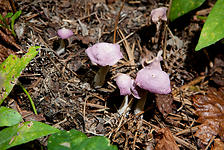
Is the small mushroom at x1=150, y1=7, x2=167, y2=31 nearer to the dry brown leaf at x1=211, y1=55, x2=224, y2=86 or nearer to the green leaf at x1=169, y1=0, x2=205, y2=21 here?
the green leaf at x1=169, y1=0, x2=205, y2=21

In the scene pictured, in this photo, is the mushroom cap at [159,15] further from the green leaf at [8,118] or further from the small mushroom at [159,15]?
the green leaf at [8,118]

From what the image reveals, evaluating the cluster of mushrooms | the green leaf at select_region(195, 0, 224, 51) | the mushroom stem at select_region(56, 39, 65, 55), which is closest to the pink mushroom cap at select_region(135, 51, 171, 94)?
the cluster of mushrooms

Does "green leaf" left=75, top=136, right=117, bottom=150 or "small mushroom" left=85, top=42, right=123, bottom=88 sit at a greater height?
"small mushroom" left=85, top=42, right=123, bottom=88

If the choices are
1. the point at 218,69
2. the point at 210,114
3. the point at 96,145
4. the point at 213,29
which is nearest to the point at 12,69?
the point at 96,145

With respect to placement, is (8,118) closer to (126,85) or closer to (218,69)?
(126,85)

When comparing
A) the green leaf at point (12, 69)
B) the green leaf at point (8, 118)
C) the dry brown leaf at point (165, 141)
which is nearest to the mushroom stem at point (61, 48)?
the green leaf at point (12, 69)
